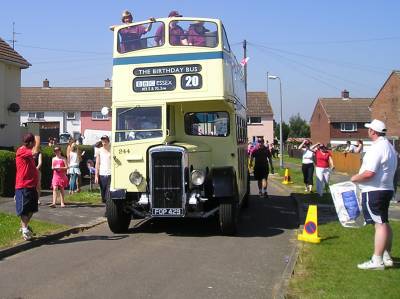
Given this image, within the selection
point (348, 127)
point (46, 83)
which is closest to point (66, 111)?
point (46, 83)

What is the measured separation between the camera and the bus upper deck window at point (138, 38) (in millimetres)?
11367

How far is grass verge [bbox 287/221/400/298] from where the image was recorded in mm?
6569

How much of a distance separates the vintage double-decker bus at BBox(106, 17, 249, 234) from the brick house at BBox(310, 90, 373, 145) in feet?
205

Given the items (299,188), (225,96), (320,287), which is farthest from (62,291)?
(299,188)

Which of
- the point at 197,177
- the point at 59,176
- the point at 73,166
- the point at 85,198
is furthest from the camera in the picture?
the point at 73,166

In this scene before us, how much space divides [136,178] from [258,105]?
204 ft

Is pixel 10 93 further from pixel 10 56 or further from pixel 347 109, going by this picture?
pixel 347 109

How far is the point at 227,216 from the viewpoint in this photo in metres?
10.8

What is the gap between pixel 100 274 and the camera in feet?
25.9

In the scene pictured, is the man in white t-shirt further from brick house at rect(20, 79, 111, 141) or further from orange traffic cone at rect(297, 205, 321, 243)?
brick house at rect(20, 79, 111, 141)

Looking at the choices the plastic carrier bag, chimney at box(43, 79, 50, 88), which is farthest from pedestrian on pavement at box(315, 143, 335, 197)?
chimney at box(43, 79, 50, 88)

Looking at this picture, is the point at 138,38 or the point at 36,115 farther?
the point at 36,115

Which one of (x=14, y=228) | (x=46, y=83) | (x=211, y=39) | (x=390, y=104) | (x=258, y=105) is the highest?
(x=46, y=83)

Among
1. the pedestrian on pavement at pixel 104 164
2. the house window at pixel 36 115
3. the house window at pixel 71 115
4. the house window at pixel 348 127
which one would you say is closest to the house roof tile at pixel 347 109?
the house window at pixel 348 127
